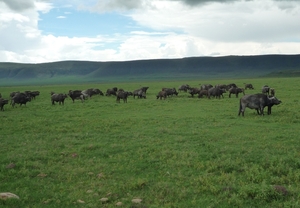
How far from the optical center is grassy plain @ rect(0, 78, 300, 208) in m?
7.85

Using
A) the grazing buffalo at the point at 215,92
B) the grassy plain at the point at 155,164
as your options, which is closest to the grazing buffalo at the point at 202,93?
the grazing buffalo at the point at 215,92

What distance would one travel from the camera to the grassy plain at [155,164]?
785 centimetres

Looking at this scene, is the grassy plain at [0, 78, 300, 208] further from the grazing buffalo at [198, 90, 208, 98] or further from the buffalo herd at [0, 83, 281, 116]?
the grazing buffalo at [198, 90, 208, 98]

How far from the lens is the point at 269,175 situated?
30.0 feet

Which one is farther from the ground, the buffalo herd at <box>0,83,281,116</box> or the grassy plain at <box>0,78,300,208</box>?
the buffalo herd at <box>0,83,281,116</box>

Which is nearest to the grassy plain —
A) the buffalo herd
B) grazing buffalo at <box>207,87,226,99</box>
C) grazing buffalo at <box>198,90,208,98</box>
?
the buffalo herd

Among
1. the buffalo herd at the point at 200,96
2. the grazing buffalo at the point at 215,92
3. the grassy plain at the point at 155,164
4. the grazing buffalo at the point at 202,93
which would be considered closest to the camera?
the grassy plain at the point at 155,164

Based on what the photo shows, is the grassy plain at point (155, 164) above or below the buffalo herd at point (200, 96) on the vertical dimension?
below

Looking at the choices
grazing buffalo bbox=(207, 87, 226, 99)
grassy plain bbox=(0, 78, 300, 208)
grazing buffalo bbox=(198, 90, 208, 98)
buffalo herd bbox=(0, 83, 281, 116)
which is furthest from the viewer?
grazing buffalo bbox=(198, 90, 208, 98)

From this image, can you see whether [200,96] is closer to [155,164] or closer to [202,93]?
[202,93]

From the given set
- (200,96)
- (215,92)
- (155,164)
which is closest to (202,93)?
(200,96)

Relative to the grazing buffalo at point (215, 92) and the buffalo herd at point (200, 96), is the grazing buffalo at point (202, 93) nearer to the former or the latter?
the buffalo herd at point (200, 96)

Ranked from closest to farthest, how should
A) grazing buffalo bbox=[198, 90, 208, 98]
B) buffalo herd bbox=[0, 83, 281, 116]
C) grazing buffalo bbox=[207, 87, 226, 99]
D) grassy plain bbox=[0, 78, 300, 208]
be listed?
grassy plain bbox=[0, 78, 300, 208], buffalo herd bbox=[0, 83, 281, 116], grazing buffalo bbox=[207, 87, 226, 99], grazing buffalo bbox=[198, 90, 208, 98]

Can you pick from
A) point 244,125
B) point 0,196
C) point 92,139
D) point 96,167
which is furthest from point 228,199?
point 244,125
